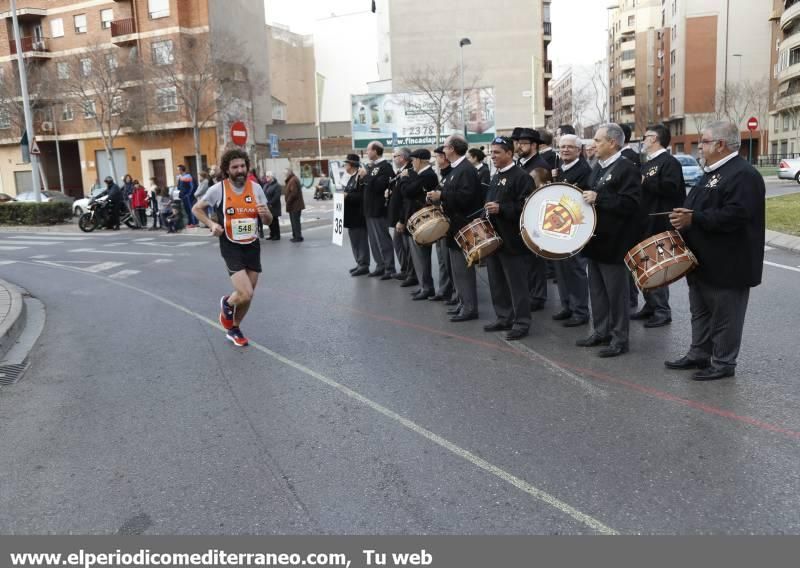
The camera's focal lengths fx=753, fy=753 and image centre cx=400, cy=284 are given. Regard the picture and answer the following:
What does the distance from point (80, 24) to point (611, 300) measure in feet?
176

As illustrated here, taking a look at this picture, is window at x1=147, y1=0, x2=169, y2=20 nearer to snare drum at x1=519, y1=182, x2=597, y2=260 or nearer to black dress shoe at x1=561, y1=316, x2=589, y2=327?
black dress shoe at x1=561, y1=316, x2=589, y2=327

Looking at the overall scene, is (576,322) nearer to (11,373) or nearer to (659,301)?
(659,301)

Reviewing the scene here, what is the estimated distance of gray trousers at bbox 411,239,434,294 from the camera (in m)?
9.80

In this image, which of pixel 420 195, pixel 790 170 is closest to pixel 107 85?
pixel 790 170

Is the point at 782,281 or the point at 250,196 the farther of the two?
the point at 782,281

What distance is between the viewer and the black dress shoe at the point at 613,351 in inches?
261

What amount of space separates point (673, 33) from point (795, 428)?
99.0 meters

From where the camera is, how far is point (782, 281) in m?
10.1

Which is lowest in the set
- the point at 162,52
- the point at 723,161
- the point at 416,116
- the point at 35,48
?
the point at 723,161

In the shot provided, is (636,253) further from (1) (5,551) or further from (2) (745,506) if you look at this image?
(1) (5,551)

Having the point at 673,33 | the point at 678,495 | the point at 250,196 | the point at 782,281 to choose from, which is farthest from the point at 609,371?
the point at 673,33

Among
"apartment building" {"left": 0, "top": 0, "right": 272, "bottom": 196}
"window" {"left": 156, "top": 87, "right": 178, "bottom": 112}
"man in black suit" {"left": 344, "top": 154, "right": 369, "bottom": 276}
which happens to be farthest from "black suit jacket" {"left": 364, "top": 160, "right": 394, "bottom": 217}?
"window" {"left": 156, "top": 87, "right": 178, "bottom": 112}

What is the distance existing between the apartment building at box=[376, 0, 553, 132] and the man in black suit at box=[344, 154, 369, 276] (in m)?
57.7

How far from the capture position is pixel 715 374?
580 cm
